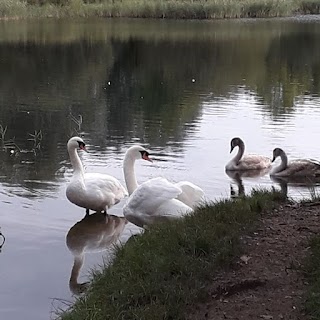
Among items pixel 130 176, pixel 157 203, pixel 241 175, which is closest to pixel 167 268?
pixel 157 203

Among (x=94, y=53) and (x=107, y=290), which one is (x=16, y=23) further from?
(x=107, y=290)

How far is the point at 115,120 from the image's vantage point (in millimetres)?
16766

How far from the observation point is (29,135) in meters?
14.9

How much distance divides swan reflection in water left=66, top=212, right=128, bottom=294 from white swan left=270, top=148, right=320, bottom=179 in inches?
159

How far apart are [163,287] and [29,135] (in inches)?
409

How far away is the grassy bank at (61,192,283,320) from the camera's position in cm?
481

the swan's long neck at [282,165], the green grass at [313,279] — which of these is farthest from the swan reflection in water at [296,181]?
the green grass at [313,279]

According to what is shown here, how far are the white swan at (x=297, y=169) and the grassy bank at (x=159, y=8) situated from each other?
4272 centimetres

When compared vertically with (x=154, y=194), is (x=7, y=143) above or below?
below

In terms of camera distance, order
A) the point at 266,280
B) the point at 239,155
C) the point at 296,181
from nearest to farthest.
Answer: the point at 266,280 → the point at 296,181 → the point at 239,155

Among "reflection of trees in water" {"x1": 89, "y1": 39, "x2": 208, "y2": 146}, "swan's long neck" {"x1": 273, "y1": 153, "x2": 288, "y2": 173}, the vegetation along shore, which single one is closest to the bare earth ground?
the vegetation along shore

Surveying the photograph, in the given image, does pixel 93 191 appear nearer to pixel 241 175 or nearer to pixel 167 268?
pixel 241 175

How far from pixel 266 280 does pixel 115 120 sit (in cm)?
1199

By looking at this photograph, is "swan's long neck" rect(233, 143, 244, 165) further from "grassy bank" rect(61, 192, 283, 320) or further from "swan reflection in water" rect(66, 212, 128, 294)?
"grassy bank" rect(61, 192, 283, 320)
